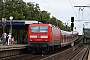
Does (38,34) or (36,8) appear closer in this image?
(38,34)

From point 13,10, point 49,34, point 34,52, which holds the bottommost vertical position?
point 34,52

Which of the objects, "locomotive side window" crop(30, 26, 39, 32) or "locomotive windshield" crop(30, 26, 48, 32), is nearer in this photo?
"locomotive windshield" crop(30, 26, 48, 32)

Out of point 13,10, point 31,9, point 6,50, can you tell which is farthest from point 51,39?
point 31,9

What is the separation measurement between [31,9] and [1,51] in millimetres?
64728

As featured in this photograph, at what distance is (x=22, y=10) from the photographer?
82.6 meters

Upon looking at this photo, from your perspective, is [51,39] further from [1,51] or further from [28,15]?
[28,15]

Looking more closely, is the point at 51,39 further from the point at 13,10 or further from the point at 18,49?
the point at 13,10

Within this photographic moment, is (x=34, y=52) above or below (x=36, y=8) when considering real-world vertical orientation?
below

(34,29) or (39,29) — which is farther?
(34,29)

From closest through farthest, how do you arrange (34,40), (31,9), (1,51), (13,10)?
(1,51) < (34,40) < (13,10) < (31,9)

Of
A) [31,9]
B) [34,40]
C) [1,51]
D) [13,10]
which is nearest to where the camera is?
[1,51]

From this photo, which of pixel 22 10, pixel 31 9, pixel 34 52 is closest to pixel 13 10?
pixel 22 10

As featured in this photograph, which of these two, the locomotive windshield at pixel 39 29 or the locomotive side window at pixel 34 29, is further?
the locomotive side window at pixel 34 29

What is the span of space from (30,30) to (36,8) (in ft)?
205
